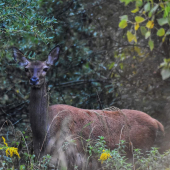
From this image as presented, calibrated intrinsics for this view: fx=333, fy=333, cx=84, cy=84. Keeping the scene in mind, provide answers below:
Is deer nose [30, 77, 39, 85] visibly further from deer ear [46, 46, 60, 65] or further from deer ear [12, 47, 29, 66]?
deer ear [46, 46, 60, 65]

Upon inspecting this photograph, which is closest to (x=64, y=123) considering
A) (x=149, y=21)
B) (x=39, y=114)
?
(x=39, y=114)

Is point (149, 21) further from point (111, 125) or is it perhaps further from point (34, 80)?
point (111, 125)

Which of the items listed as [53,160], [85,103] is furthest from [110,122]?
[85,103]

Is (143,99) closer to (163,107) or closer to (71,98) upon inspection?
(163,107)

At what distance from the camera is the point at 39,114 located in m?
5.37

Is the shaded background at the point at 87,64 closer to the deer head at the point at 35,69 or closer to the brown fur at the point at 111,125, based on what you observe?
the brown fur at the point at 111,125

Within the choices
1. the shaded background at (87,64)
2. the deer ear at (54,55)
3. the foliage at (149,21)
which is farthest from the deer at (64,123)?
the foliage at (149,21)

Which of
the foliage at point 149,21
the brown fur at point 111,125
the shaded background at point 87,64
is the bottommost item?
the brown fur at point 111,125

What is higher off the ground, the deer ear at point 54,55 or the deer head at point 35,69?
the deer ear at point 54,55

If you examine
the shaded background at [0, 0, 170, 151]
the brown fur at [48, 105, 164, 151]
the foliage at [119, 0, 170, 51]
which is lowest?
the brown fur at [48, 105, 164, 151]

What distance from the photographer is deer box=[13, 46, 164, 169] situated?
521cm

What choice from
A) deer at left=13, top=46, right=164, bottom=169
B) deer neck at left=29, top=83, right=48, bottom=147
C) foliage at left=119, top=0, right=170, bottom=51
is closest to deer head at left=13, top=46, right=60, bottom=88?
deer at left=13, top=46, right=164, bottom=169

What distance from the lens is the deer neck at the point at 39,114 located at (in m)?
5.24

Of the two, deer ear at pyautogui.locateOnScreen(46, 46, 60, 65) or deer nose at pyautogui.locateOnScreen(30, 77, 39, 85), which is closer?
deer nose at pyautogui.locateOnScreen(30, 77, 39, 85)
